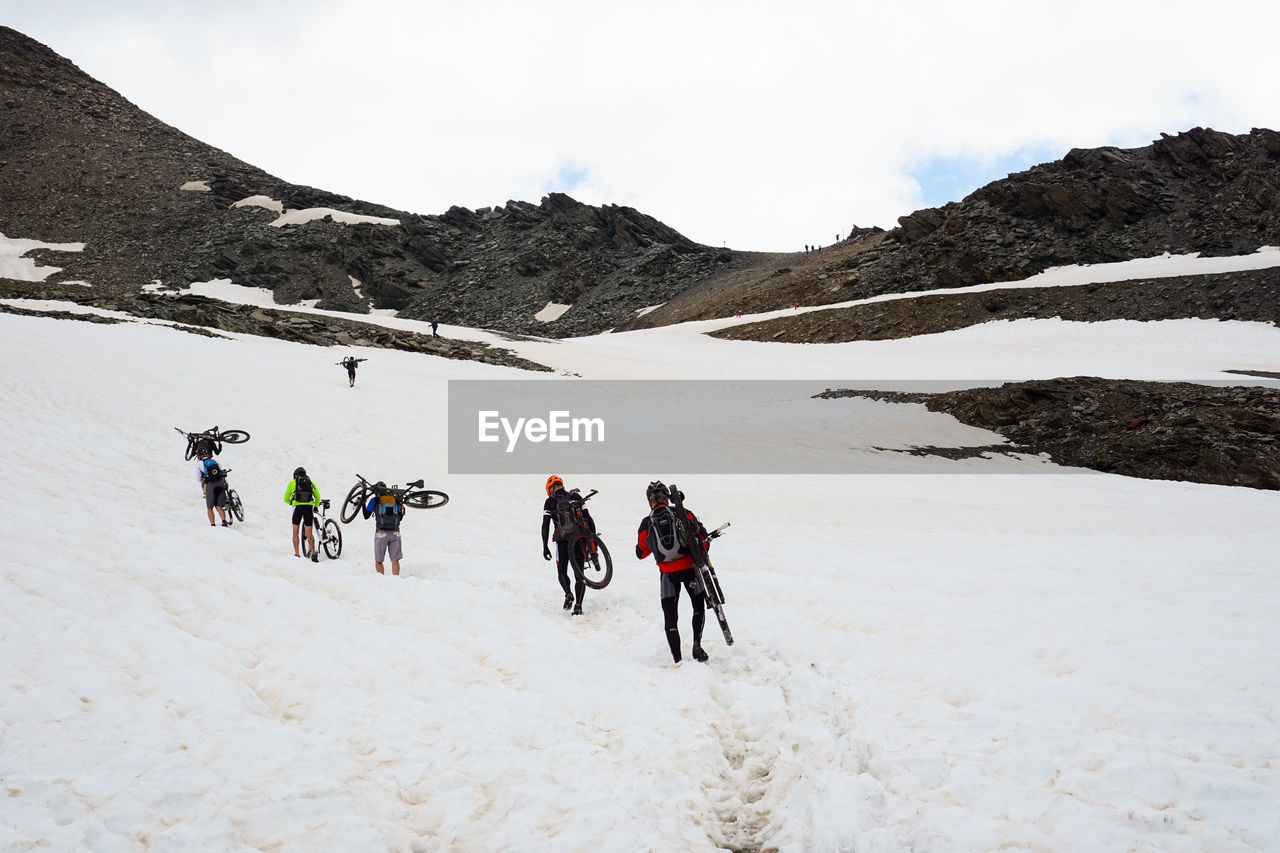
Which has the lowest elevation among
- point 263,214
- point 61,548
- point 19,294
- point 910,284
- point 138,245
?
point 61,548

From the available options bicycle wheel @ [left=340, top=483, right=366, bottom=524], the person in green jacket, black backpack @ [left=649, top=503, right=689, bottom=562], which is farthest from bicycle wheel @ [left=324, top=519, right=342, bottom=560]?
black backpack @ [left=649, top=503, right=689, bottom=562]

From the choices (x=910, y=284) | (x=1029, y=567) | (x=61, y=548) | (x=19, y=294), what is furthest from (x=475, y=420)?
(x=910, y=284)

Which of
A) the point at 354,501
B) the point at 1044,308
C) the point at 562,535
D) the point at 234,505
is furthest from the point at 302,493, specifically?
the point at 1044,308

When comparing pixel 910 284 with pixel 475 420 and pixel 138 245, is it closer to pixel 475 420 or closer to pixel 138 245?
pixel 475 420

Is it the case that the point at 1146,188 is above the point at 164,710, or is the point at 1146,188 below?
above

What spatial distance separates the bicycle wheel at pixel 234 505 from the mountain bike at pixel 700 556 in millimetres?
10589

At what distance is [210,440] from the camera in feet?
49.9

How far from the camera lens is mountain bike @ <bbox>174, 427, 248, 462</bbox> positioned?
48.5 ft

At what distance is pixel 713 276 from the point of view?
8800 centimetres

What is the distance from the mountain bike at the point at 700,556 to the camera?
8.12 meters

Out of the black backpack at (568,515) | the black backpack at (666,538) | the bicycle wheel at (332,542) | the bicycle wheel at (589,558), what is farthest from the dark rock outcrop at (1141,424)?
the bicycle wheel at (332,542)

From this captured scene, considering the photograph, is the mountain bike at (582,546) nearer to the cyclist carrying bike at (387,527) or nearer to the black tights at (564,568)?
the black tights at (564,568)

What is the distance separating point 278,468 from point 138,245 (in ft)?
280

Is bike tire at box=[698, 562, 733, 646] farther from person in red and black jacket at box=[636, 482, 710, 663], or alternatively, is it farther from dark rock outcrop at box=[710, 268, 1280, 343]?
dark rock outcrop at box=[710, 268, 1280, 343]
